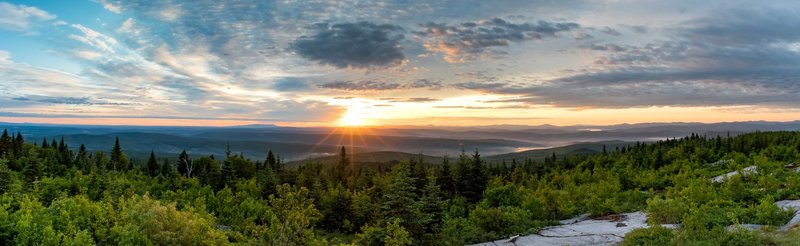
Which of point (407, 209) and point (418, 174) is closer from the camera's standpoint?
point (407, 209)

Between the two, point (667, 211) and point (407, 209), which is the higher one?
point (667, 211)

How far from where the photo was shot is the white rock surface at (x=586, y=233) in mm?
27781

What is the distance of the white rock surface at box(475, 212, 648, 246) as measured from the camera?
27.8m

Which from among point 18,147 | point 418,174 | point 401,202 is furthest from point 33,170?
point 401,202

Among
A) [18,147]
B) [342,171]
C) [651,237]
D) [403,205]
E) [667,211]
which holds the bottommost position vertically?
[342,171]

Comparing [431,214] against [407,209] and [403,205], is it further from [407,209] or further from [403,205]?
[403,205]

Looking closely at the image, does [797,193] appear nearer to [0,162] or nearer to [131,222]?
[131,222]

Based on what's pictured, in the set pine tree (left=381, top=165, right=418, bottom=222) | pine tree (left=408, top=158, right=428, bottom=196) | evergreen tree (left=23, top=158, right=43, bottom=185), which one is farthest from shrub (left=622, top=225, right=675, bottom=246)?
evergreen tree (left=23, top=158, right=43, bottom=185)

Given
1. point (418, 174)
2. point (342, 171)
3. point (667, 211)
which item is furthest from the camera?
point (342, 171)

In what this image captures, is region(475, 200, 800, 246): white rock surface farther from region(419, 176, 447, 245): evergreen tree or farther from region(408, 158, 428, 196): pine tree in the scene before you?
region(408, 158, 428, 196): pine tree

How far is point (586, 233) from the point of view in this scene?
2995cm

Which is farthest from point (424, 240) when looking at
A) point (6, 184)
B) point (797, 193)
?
point (6, 184)

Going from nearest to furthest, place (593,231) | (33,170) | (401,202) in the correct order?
(593,231) < (401,202) < (33,170)

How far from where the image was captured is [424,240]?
104 feet
